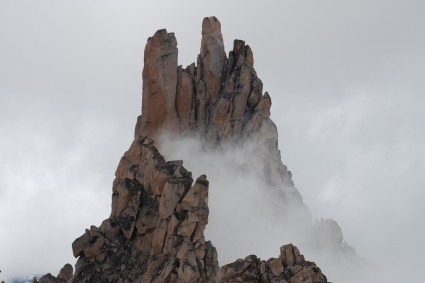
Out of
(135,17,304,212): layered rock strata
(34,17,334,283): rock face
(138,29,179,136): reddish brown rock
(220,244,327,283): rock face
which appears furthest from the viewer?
(135,17,304,212): layered rock strata

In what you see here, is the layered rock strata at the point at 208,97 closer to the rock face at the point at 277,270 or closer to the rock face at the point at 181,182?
the rock face at the point at 181,182

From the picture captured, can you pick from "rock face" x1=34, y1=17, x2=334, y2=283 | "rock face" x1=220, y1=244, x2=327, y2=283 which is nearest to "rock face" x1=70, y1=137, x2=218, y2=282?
"rock face" x1=34, y1=17, x2=334, y2=283

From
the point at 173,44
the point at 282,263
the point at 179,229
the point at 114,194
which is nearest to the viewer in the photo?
the point at 282,263

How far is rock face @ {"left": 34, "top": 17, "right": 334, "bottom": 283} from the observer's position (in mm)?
108500

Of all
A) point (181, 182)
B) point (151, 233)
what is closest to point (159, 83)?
point (181, 182)

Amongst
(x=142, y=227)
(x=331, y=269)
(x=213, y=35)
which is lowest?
(x=142, y=227)

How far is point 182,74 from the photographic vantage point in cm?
14888

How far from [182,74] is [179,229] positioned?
43322 mm

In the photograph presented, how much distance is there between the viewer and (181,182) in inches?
4739

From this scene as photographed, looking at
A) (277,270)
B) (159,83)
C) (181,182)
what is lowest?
(277,270)

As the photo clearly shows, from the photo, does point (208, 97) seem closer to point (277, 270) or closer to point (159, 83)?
point (159, 83)

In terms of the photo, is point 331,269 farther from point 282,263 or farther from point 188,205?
point 282,263

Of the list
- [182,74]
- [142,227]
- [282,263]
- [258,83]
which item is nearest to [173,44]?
[182,74]

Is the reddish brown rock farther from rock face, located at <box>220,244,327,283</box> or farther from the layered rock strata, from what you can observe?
rock face, located at <box>220,244,327,283</box>
